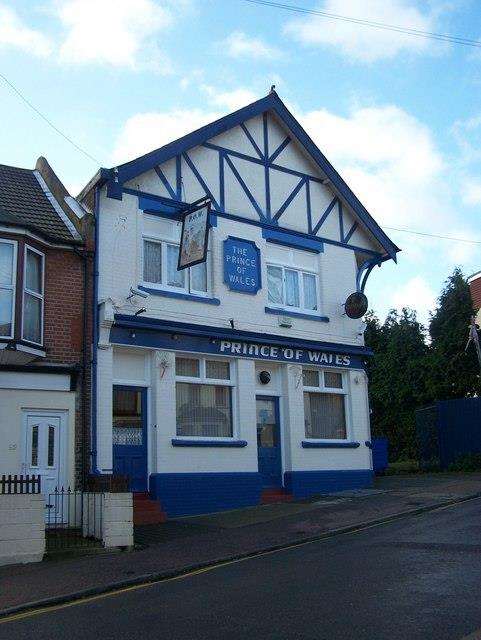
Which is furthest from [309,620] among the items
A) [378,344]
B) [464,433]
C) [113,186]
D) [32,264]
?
[378,344]

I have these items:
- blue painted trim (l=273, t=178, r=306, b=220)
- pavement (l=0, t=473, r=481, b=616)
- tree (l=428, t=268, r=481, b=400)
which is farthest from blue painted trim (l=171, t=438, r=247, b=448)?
tree (l=428, t=268, r=481, b=400)

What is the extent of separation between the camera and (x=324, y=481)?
19.5m

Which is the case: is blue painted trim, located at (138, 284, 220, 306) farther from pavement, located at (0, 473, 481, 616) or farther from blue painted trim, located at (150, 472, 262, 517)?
pavement, located at (0, 473, 481, 616)

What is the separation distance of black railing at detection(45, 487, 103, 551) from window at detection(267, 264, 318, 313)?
7.89 metres

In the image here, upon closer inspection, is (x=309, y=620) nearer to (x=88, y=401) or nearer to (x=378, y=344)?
(x=88, y=401)

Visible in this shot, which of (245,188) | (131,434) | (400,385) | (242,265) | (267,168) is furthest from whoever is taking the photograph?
(400,385)

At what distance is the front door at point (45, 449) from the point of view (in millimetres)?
14844

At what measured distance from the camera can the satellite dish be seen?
2075cm

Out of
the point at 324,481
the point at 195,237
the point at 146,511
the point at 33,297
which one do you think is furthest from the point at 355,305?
the point at 33,297

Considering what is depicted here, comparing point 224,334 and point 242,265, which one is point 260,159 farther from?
point 224,334

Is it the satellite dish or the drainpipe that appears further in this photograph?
the satellite dish

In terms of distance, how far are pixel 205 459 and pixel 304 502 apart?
2.58 m

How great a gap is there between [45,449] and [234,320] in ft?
19.0

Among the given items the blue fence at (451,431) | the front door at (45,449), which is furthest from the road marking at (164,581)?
the blue fence at (451,431)
